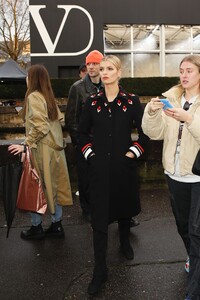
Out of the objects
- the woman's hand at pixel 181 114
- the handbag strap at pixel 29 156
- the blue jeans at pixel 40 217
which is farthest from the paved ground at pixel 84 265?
the woman's hand at pixel 181 114

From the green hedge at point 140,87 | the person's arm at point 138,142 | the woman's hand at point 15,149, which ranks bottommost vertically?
the woman's hand at point 15,149

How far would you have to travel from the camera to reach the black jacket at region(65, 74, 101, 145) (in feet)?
15.6

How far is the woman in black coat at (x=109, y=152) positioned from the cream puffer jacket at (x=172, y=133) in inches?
13.7

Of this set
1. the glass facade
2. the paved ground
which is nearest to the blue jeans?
the paved ground

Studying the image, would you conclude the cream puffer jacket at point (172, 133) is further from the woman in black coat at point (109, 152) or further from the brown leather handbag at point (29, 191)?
the brown leather handbag at point (29, 191)

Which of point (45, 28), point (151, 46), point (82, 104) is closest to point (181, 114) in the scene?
point (82, 104)

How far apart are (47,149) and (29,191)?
57 centimetres

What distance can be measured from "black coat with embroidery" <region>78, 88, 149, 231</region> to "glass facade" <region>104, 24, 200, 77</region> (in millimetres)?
12535

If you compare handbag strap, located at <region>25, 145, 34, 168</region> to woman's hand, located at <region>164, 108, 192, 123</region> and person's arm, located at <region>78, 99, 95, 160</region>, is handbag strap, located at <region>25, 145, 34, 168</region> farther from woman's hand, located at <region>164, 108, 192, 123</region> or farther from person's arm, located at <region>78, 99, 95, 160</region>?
woman's hand, located at <region>164, 108, 192, 123</region>

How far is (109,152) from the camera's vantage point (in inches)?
132

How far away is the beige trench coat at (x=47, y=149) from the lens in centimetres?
402

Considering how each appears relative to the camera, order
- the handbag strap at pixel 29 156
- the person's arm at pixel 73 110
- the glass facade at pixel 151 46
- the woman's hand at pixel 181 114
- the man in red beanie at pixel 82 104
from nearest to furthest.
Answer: the woman's hand at pixel 181 114 < the handbag strap at pixel 29 156 < the man in red beanie at pixel 82 104 < the person's arm at pixel 73 110 < the glass facade at pixel 151 46

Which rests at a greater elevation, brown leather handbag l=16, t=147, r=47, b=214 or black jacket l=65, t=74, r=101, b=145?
black jacket l=65, t=74, r=101, b=145

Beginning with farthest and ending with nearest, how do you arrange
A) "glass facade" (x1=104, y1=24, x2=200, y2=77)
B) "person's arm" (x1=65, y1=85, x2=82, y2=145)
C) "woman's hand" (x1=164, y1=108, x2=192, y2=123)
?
"glass facade" (x1=104, y1=24, x2=200, y2=77)
"person's arm" (x1=65, y1=85, x2=82, y2=145)
"woman's hand" (x1=164, y1=108, x2=192, y2=123)
